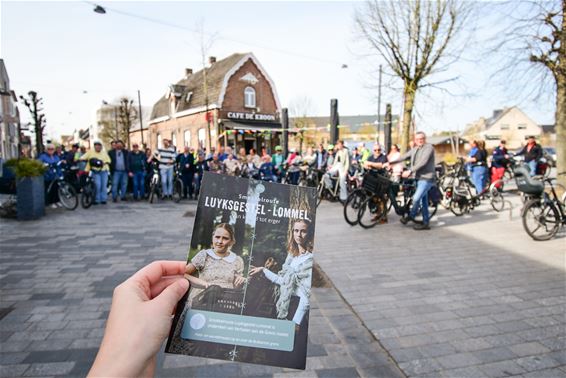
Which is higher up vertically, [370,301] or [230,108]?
[230,108]

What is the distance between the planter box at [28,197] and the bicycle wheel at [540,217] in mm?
10351

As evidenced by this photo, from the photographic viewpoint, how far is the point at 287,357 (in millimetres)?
1020

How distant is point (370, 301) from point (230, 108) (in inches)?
1034

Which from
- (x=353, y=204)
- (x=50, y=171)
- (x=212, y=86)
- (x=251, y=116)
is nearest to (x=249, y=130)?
(x=251, y=116)

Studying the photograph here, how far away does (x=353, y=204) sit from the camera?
8086 mm

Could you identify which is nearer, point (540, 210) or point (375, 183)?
point (540, 210)

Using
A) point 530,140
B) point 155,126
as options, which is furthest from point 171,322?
point 155,126

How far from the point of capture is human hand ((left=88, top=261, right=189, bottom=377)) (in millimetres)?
971

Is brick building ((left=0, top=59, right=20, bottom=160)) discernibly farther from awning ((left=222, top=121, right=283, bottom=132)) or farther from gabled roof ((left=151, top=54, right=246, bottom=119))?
awning ((left=222, top=121, right=283, bottom=132))

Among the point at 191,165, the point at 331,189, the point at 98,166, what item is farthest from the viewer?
the point at 191,165

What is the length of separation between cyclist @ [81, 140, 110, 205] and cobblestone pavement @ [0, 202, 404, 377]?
10.4 ft

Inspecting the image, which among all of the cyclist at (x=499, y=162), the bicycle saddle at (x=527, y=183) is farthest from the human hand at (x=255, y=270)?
the cyclist at (x=499, y=162)

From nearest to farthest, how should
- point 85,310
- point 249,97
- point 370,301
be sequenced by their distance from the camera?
point 85,310, point 370,301, point 249,97

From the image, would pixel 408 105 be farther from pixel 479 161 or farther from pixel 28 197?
pixel 28 197
